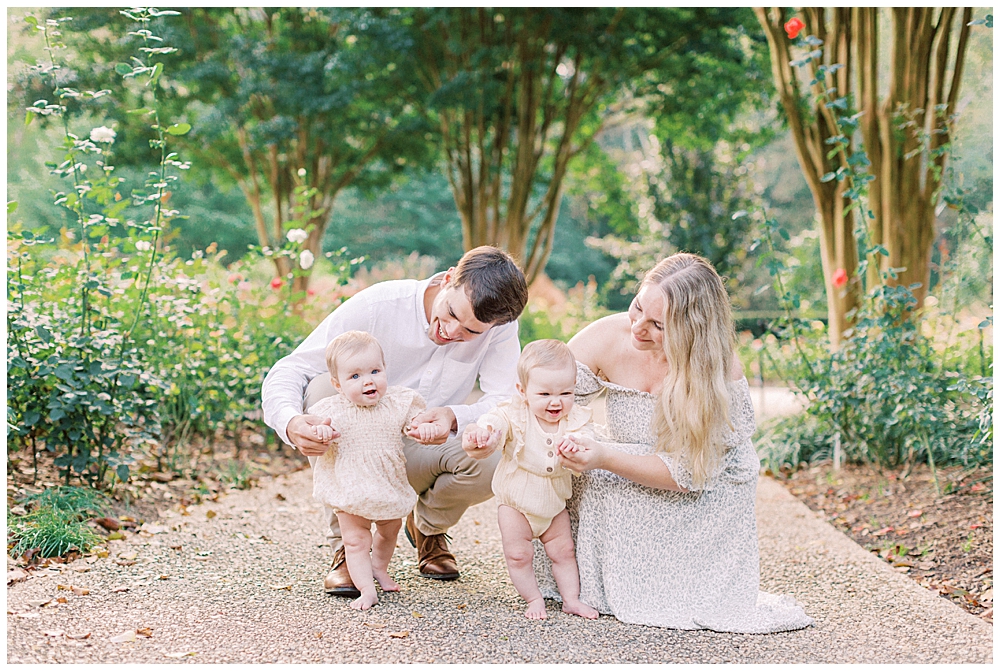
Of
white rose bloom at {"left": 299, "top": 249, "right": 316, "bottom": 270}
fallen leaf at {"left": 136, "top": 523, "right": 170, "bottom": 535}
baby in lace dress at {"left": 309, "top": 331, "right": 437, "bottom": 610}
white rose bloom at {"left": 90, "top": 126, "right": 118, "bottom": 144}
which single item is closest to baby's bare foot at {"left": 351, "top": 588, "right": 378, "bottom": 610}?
baby in lace dress at {"left": 309, "top": 331, "right": 437, "bottom": 610}

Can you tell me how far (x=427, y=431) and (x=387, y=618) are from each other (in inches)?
21.9

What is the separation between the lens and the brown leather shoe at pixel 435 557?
9.75ft

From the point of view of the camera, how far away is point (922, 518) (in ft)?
12.4

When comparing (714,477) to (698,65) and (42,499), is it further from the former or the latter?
(698,65)

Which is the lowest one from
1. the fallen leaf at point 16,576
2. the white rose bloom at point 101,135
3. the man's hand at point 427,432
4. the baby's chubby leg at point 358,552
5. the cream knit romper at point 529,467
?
the fallen leaf at point 16,576

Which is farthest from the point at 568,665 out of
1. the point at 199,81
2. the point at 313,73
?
the point at 199,81

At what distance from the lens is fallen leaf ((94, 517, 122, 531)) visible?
3.34 metres

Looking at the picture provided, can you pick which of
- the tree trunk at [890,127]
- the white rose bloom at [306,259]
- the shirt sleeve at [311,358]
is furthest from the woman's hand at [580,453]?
the tree trunk at [890,127]

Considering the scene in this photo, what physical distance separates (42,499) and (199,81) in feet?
22.2

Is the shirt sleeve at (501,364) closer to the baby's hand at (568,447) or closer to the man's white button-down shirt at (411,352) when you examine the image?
the man's white button-down shirt at (411,352)

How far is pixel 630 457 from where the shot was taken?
2.54 m

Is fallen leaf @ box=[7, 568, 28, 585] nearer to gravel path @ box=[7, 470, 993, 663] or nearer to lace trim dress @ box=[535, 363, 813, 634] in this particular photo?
gravel path @ box=[7, 470, 993, 663]

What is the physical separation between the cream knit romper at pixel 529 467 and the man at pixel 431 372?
0.19 metres

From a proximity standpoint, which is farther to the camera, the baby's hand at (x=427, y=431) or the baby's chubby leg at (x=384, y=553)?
the baby's chubby leg at (x=384, y=553)
